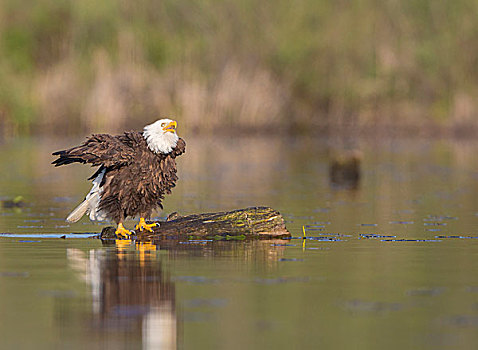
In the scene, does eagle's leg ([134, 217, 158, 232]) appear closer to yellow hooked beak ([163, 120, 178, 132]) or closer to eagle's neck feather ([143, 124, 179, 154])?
eagle's neck feather ([143, 124, 179, 154])

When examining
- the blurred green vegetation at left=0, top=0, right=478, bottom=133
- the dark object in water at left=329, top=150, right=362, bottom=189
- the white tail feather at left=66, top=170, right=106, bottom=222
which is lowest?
A: the white tail feather at left=66, top=170, right=106, bottom=222

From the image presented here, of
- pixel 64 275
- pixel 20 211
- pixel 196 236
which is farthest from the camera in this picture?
pixel 20 211

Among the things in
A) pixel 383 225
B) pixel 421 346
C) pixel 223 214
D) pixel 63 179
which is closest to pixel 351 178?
pixel 63 179

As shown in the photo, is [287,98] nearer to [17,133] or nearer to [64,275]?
[17,133]

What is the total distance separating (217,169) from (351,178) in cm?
371

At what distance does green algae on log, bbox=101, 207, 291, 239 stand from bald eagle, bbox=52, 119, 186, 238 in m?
0.38

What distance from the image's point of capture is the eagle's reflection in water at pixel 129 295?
7.72 meters

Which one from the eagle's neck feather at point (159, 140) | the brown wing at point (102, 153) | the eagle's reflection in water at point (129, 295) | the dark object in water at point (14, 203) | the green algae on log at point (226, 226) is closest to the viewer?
the eagle's reflection in water at point (129, 295)

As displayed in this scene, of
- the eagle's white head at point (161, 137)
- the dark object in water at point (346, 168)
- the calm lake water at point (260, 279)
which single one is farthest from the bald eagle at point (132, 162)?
the dark object in water at point (346, 168)

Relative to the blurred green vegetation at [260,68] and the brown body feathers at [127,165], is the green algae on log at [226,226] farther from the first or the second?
the blurred green vegetation at [260,68]

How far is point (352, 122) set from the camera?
41312 mm

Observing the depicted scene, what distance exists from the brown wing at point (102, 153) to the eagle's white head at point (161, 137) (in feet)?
0.74

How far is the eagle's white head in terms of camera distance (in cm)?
1263

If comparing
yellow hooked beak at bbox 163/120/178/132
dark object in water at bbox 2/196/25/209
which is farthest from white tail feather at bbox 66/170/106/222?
dark object in water at bbox 2/196/25/209
